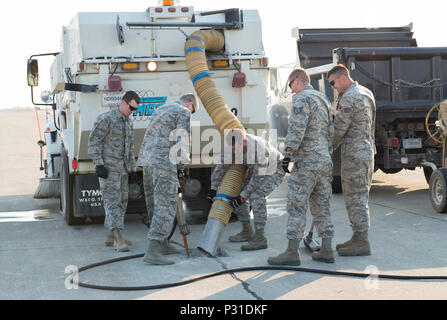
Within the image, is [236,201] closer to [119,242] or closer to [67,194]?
[119,242]

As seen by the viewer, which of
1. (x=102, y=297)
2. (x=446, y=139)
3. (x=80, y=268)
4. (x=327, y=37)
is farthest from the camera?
(x=327, y=37)

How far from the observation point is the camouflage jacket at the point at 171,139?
591 centimetres

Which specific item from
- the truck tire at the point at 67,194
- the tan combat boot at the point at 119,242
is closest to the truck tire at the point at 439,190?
the tan combat boot at the point at 119,242

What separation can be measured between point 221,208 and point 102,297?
1.78 meters

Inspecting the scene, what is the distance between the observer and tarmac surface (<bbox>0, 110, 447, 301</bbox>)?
15.7 ft

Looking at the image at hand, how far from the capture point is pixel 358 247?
6051 mm

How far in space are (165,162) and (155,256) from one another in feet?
3.01

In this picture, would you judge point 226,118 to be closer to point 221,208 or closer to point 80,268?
point 221,208

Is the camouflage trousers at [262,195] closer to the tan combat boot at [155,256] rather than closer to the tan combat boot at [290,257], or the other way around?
the tan combat boot at [290,257]

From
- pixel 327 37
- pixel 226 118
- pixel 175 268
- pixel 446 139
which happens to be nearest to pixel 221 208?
pixel 175 268
